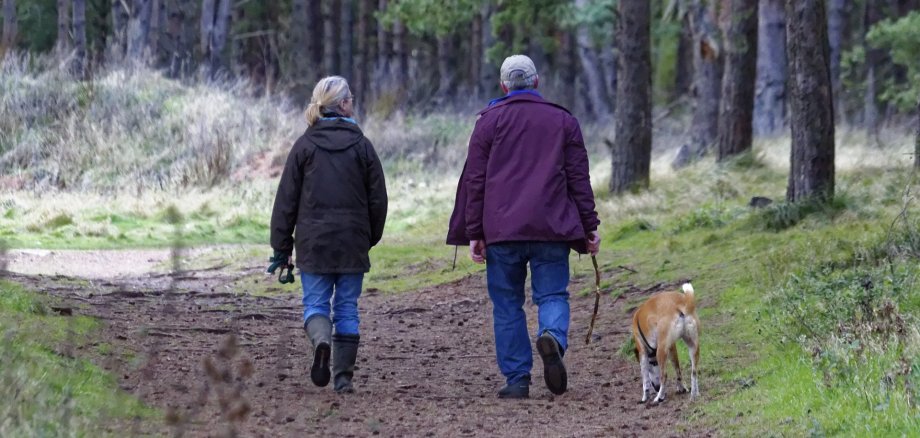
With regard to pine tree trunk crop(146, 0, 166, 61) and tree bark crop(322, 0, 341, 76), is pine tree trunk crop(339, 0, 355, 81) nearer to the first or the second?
tree bark crop(322, 0, 341, 76)

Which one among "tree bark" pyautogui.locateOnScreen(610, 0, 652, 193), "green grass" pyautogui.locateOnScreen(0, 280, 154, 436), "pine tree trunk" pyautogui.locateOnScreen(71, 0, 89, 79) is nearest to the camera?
"green grass" pyautogui.locateOnScreen(0, 280, 154, 436)

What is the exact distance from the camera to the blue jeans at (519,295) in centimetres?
798

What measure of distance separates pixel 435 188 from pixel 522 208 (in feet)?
53.9

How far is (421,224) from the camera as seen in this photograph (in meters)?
20.7

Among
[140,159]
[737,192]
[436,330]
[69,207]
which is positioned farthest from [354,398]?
[140,159]

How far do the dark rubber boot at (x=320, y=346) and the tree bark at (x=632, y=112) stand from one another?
11411mm

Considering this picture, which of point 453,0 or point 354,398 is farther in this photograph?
point 453,0

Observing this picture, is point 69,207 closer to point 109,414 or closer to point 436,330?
point 436,330

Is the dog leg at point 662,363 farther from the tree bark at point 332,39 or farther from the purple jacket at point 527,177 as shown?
the tree bark at point 332,39

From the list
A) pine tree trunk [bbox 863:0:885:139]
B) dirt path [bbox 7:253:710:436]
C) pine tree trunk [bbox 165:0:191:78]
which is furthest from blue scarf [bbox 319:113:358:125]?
pine tree trunk [bbox 863:0:885:139]

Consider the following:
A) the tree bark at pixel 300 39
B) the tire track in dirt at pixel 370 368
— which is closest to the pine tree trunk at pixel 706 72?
the tire track in dirt at pixel 370 368

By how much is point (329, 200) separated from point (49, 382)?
233 cm

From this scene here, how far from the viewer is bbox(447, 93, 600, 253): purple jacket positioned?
309 inches

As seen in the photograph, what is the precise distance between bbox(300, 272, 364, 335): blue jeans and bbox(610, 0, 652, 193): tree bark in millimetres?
11224
